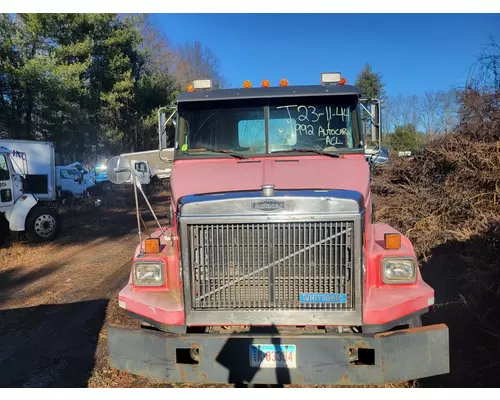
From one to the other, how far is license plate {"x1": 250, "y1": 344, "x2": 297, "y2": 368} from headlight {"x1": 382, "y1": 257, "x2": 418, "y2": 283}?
0.91 m

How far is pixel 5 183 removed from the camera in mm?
10609

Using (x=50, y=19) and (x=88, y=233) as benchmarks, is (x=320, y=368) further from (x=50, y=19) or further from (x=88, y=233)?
(x=50, y=19)

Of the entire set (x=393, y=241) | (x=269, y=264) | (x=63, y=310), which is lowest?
(x=63, y=310)

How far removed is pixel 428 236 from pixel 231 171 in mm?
4011

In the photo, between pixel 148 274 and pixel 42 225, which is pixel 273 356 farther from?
pixel 42 225

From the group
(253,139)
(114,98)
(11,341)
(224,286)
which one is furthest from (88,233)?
(114,98)

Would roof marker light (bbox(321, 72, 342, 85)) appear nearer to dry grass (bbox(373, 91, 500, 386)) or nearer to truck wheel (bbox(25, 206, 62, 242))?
dry grass (bbox(373, 91, 500, 386))

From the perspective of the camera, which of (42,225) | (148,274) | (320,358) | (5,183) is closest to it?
(320,358)

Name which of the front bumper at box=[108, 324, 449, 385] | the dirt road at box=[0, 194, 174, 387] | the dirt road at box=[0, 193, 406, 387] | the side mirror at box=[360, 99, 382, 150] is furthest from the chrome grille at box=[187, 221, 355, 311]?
the side mirror at box=[360, 99, 382, 150]

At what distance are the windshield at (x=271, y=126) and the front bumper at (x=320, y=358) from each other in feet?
6.55

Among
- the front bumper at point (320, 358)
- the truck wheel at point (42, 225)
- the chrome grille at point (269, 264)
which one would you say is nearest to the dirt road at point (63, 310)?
the truck wheel at point (42, 225)

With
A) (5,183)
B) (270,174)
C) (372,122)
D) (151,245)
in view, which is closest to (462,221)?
(372,122)

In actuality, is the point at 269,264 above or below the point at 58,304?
above

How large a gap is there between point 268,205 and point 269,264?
1.45 feet
